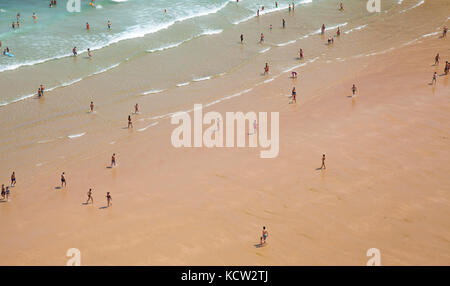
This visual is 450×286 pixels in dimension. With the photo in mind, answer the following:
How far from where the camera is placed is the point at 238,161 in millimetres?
30094

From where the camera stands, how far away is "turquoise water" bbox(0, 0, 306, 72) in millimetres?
46750

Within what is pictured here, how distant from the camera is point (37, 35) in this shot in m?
49.4

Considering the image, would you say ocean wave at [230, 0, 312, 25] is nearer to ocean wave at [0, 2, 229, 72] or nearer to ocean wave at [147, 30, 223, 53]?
ocean wave at [147, 30, 223, 53]

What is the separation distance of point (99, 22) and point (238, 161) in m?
29.8

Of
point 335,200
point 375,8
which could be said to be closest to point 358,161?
point 335,200

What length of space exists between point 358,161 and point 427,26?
27197 millimetres

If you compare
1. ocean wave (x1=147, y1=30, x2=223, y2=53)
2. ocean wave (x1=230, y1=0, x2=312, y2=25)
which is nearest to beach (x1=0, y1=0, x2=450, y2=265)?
ocean wave (x1=147, y1=30, x2=223, y2=53)

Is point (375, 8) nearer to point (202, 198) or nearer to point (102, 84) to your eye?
point (102, 84)

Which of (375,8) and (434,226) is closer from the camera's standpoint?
(434,226)

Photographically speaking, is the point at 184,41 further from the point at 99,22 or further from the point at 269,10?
the point at 269,10

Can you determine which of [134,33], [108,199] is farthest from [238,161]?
[134,33]

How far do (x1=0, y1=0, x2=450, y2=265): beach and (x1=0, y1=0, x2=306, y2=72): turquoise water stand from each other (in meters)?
2.09

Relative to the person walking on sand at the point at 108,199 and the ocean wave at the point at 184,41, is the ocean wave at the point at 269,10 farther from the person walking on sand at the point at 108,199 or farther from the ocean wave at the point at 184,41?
the person walking on sand at the point at 108,199

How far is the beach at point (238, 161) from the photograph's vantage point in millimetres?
23031
